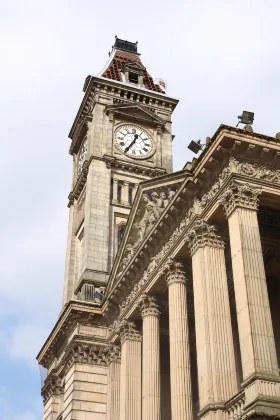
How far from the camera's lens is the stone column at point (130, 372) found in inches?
1368

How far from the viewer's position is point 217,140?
87.8 feet

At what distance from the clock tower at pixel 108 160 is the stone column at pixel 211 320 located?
58.1 ft

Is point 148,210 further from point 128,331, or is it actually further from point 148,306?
point 128,331

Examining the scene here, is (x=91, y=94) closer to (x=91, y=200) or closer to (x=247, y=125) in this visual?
(x=91, y=200)

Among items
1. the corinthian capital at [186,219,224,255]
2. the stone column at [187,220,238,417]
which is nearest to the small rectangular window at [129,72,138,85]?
the stone column at [187,220,238,417]

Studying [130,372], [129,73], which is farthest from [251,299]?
[129,73]

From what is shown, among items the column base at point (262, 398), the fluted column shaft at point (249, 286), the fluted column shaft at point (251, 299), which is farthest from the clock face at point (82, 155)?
the column base at point (262, 398)

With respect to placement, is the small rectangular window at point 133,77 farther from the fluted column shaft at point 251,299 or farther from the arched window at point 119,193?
the fluted column shaft at point 251,299

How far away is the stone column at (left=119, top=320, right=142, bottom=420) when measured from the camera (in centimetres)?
3475

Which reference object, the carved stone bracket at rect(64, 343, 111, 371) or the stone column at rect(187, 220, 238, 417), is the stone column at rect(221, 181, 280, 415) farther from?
the carved stone bracket at rect(64, 343, 111, 371)

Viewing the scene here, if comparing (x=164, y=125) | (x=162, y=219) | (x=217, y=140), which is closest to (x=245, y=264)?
(x=217, y=140)

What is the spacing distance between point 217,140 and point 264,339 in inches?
347

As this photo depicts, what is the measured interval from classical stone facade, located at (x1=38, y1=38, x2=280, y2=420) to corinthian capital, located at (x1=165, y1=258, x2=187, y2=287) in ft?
0.23

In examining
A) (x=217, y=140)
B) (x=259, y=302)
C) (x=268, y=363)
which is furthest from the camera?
(x=217, y=140)
